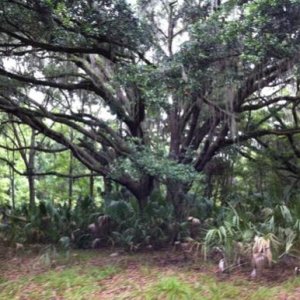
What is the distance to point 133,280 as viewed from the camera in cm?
723

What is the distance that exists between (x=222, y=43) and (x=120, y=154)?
3.97 m

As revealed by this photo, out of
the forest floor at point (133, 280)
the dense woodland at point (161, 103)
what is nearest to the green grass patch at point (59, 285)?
the forest floor at point (133, 280)

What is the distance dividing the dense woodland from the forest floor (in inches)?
25.3

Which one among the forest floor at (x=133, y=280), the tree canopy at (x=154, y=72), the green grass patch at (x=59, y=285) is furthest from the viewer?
the tree canopy at (x=154, y=72)

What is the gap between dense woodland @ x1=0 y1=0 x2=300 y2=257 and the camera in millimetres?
7621

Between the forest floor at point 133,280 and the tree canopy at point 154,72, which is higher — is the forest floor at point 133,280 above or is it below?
below

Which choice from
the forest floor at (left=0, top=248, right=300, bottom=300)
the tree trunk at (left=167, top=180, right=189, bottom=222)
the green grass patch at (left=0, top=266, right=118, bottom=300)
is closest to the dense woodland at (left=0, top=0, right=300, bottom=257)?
the tree trunk at (left=167, top=180, right=189, bottom=222)

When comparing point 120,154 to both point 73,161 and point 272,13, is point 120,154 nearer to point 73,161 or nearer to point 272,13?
point 272,13

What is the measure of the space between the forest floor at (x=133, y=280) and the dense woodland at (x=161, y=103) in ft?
2.11

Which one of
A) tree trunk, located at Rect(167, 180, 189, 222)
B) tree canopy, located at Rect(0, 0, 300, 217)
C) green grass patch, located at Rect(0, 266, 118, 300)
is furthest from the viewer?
tree trunk, located at Rect(167, 180, 189, 222)

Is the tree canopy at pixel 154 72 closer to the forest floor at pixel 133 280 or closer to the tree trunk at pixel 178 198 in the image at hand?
the tree trunk at pixel 178 198

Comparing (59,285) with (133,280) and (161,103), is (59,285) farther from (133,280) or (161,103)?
(161,103)

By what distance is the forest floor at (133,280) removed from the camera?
6414mm

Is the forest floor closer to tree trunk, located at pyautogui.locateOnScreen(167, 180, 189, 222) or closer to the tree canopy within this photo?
tree trunk, located at pyautogui.locateOnScreen(167, 180, 189, 222)
